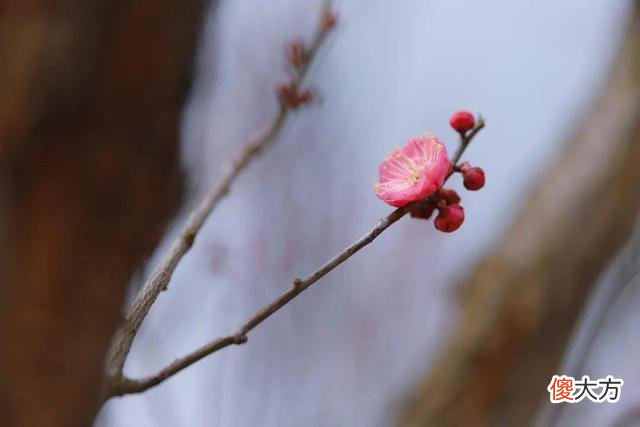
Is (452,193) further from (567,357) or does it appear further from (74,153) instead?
(567,357)

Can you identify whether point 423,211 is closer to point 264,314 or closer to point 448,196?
point 448,196

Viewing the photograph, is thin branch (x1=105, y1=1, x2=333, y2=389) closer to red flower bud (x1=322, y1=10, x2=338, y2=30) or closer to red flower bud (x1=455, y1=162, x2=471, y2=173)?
red flower bud (x1=322, y1=10, x2=338, y2=30)

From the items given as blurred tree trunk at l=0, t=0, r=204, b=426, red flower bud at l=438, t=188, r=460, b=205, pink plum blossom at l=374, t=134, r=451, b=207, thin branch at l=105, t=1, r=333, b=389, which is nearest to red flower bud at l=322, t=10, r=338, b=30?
thin branch at l=105, t=1, r=333, b=389

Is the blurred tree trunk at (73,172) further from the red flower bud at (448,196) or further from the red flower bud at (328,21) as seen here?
the red flower bud at (328,21)

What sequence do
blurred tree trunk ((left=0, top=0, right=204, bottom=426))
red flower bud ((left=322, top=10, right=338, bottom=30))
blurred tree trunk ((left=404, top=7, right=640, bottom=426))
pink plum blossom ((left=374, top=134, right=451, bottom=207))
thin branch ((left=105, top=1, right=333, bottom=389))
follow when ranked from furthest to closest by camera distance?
1. blurred tree trunk ((left=404, top=7, right=640, bottom=426))
2. red flower bud ((left=322, top=10, right=338, bottom=30))
3. pink plum blossom ((left=374, top=134, right=451, bottom=207))
4. thin branch ((left=105, top=1, right=333, bottom=389))
5. blurred tree trunk ((left=0, top=0, right=204, bottom=426))

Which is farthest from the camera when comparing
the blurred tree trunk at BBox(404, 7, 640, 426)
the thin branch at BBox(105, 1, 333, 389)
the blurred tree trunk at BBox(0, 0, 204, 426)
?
the blurred tree trunk at BBox(404, 7, 640, 426)

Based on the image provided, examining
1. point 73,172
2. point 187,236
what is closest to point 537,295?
point 187,236

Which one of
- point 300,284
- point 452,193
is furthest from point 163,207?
point 452,193
